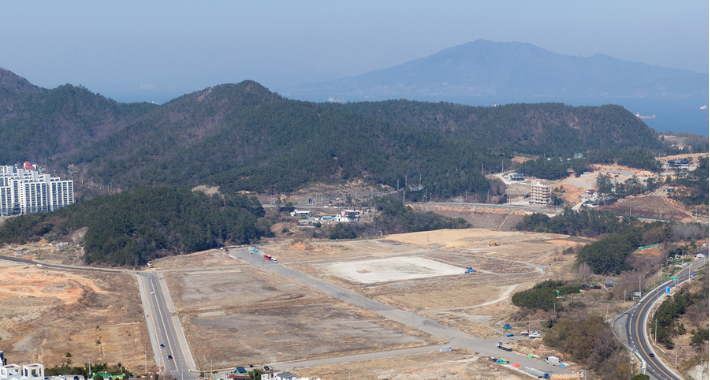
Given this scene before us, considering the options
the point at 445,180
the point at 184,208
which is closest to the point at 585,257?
the point at 184,208

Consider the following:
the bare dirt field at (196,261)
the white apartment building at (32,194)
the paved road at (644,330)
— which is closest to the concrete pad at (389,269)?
the bare dirt field at (196,261)

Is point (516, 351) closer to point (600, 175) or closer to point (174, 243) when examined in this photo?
point (174, 243)

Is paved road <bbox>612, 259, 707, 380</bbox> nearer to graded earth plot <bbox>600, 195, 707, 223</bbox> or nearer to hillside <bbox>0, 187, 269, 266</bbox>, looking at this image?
graded earth plot <bbox>600, 195, 707, 223</bbox>

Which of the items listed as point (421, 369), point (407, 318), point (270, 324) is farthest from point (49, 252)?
point (421, 369)

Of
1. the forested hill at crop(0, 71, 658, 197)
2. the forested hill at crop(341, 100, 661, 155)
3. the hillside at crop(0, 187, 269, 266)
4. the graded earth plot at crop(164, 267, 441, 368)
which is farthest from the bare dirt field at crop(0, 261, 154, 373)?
the forested hill at crop(341, 100, 661, 155)

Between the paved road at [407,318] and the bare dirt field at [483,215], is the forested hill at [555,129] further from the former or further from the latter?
the paved road at [407,318]

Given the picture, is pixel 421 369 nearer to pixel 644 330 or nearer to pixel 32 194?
pixel 644 330
